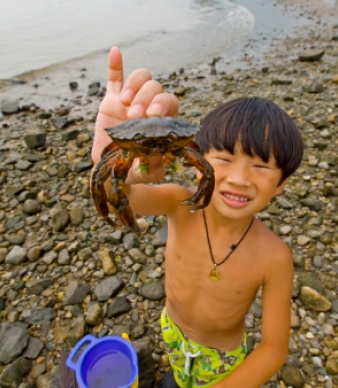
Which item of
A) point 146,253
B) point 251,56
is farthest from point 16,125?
point 251,56

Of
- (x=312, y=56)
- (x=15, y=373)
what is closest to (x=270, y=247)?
(x=15, y=373)

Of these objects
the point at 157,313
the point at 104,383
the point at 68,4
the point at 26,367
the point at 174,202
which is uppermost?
the point at 68,4

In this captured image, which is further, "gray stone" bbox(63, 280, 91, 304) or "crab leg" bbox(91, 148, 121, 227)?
"gray stone" bbox(63, 280, 91, 304)

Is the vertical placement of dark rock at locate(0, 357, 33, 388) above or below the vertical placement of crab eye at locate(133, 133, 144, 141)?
below

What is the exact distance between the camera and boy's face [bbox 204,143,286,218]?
208 cm

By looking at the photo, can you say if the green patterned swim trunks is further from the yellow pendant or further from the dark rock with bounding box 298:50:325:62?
the dark rock with bounding box 298:50:325:62

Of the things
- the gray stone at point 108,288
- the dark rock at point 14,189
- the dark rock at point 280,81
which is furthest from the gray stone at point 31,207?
the dark rock at point 280,81

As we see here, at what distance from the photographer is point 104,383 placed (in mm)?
2422

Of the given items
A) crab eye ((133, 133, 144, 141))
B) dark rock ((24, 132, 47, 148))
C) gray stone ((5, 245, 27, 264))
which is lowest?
gray stone ((5, 245, 27, 264))

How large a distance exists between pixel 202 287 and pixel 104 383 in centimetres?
100

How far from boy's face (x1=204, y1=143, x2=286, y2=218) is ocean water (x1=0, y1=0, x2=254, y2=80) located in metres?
9.27

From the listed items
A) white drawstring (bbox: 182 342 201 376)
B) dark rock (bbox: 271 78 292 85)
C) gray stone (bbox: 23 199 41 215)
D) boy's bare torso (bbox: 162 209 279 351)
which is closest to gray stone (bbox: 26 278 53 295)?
gray stone (bbox: 23 199 41 215)

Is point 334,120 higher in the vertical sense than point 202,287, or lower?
lower

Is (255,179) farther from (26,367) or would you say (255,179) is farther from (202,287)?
(26,367)
